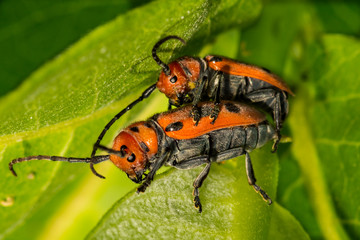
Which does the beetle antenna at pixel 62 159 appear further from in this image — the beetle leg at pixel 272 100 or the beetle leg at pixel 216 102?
the beetle leg at pixel 272 100

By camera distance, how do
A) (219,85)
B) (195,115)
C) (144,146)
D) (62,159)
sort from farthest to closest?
1. (219,85)
2. (195,115)
3. (144,146)
4. (62,159)

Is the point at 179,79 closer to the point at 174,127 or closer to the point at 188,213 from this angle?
the point at 174,127

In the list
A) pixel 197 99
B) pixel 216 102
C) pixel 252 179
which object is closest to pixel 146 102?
pixel 197 99

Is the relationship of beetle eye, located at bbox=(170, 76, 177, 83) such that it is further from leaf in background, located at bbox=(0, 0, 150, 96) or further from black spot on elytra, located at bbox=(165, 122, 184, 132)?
leaf in background, located at bbox=(0, 0, 150, 96)

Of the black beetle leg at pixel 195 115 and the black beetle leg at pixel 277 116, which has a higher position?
the black beetle leg at pixel 195 115

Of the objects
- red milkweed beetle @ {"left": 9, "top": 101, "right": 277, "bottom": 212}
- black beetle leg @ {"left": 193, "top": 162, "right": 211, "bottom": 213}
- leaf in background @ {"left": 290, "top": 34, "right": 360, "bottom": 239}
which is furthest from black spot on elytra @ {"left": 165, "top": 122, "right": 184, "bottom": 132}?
leaf in background @ {"left": 290, "top": 34, "right": 360, "bottom": 239}

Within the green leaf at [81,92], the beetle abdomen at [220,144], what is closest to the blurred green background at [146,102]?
the green leaf at [81,92]
